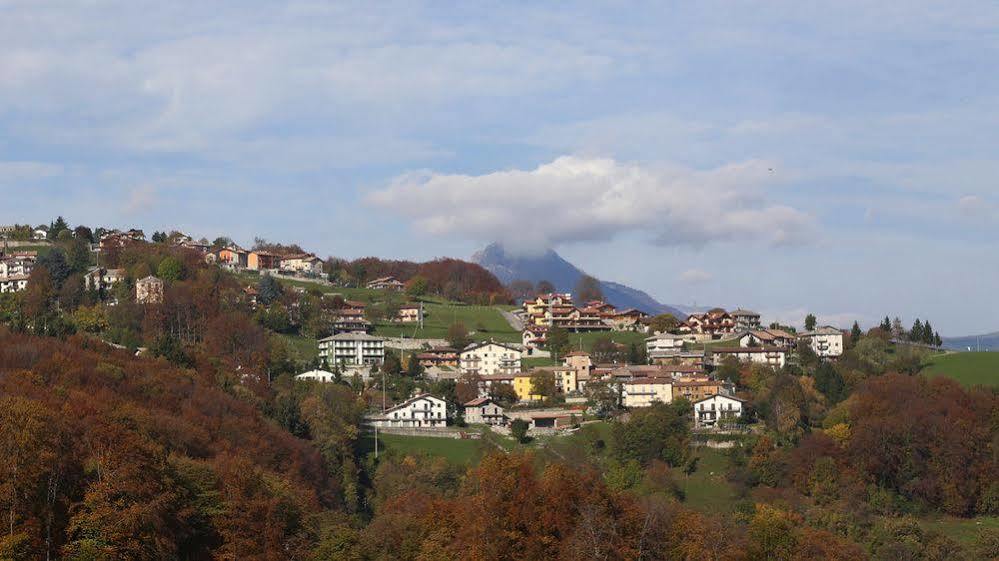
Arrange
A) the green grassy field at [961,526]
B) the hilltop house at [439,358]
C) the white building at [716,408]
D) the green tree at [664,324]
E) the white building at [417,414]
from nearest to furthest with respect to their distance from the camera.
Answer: the green grassy field at [961,526] < the white building at [417,414] < the white building at [716,408] < the hilltop house at [439,358] < the green tree at [664,324]

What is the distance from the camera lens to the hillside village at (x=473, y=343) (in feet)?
261

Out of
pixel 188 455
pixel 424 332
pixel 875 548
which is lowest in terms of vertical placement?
pixel 875 548

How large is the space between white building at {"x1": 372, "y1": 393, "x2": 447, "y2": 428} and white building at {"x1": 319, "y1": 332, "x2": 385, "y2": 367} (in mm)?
11857

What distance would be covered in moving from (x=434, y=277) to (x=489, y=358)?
3869 centimetres

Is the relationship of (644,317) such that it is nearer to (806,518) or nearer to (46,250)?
(46,250)

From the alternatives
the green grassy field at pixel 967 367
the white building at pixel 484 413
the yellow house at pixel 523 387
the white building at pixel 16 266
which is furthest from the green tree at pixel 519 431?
the white building at pixel 16 266

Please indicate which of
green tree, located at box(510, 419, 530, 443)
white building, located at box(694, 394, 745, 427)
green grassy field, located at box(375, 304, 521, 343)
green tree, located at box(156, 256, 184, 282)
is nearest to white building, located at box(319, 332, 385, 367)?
green grassy field, located at box(375, 304, 521, 343)

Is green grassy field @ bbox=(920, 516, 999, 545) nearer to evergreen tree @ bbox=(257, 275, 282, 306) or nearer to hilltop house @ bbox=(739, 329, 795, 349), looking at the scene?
hilltop house @ bbox=(739, 329, 795, 349)

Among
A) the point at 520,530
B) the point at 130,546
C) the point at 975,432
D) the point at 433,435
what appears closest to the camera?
the point at 130,546

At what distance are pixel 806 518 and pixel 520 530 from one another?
62.6ft

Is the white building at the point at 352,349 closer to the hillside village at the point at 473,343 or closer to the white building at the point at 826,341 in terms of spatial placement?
the hillside village at the point at 473,343

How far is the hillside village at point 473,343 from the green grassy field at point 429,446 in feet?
5.24

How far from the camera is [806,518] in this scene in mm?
59531

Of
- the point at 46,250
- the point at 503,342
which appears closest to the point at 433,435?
the point at 503,342
